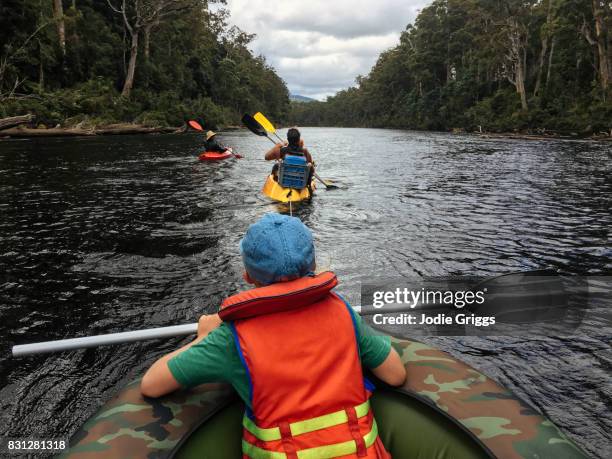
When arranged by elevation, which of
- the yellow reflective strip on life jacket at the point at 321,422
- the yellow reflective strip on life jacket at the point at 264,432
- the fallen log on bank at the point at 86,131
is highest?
the fallen log on bank at the point at 86,131

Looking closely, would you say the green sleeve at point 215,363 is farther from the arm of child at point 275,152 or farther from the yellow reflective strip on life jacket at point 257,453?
the arm of child at point 275,152

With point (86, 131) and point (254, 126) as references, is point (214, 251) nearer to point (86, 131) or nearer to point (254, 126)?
point (254, 126)

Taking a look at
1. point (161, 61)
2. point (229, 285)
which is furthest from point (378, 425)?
point (161, 61)

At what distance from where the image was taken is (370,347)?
1.79m

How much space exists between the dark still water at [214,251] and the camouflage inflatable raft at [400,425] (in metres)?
1.10

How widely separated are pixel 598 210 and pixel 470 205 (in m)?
2.07

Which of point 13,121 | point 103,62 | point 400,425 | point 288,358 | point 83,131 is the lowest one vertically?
point 400,425

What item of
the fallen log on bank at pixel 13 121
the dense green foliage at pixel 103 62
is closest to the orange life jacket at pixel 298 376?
the fallen log on bank at pixel 13 121

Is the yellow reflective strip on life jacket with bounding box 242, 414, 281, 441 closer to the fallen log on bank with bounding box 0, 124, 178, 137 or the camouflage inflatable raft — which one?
the camouflage inflatable raft

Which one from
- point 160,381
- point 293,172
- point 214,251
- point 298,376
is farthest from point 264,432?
point 293,172

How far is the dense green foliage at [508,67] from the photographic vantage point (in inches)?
1129

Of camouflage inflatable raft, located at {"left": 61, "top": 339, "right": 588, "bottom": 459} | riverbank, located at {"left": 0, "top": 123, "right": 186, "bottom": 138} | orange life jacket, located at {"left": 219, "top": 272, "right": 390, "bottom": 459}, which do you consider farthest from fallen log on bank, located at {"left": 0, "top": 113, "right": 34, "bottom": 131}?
orange life jacket, located at {"left": 219, "top": 272, "right": 390, "bottom": 459}

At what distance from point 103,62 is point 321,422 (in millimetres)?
36295

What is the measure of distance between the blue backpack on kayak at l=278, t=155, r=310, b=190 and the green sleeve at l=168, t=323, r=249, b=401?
21.2ft
